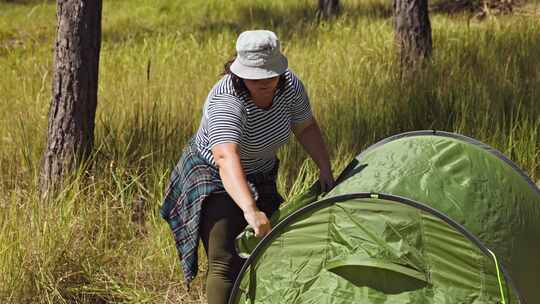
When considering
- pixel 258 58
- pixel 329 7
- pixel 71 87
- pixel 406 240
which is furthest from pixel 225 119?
pixel 329 7

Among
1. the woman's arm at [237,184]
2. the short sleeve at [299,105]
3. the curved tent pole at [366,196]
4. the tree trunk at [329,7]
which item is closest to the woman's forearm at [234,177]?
the woman's arm at [237,184]

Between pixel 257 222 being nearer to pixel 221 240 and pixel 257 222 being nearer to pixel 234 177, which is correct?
pixel 234 177

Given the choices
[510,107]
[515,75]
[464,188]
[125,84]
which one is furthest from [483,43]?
[464,188]

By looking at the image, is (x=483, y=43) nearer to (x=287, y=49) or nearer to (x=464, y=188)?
(x=287, y=49)

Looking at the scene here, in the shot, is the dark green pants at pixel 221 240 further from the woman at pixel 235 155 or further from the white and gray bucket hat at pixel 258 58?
the white and gray bucket hat at pixel 258 58

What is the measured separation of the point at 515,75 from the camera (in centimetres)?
653

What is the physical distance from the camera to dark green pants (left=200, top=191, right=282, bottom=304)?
373cm

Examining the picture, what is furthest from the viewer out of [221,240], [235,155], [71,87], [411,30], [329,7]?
[329,7]

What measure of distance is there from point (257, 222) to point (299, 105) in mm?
750

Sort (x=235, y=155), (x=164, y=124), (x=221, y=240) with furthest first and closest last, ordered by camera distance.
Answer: (x=164, y=124) < (x=221, y=240) < (x=235, y=155)

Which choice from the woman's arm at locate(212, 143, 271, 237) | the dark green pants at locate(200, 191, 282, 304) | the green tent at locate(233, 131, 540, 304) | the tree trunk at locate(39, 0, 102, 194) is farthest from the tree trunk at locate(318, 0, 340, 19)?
the woman's arm at locate(212, 143, 271, 237)

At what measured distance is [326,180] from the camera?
3.85 metres

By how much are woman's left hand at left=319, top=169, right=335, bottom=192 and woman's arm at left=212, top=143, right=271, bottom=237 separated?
0.54 m

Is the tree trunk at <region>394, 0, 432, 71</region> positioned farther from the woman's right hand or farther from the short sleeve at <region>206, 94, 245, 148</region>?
the woman's right hand
